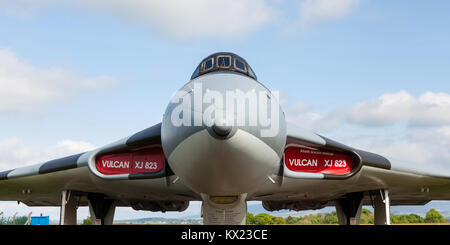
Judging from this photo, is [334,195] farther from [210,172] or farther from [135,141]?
[210,172]

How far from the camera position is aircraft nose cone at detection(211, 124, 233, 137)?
11.8 feet

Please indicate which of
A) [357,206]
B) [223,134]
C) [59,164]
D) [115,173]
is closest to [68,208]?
[59,164]

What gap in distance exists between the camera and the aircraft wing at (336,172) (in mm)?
7277

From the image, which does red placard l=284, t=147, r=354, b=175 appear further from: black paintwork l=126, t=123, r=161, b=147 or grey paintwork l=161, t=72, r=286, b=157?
grey paintwork l=161, t=72, r=286, b=157

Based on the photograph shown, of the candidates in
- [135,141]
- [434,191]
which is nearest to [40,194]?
[135,141]

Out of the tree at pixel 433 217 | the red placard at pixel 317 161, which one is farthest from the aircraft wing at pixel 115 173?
the tree at pixel 433 217

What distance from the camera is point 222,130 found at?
3617 mm

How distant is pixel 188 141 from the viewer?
3.94 meters

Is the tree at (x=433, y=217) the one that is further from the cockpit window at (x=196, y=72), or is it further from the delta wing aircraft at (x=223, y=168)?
the cockpit window at (x=196, y=72)

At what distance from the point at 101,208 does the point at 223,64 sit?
19.6 ft

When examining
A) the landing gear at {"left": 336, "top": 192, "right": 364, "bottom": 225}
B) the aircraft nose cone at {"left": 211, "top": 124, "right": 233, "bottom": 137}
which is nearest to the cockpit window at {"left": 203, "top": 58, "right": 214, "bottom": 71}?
the aircraft nose cone at {"left": 211, "top": 124, "right": 233, "bottom": 137}

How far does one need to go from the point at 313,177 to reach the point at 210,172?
149 inches

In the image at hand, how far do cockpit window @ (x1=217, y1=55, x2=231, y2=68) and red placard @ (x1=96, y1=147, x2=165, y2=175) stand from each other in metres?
2.22

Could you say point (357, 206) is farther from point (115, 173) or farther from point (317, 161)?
point (115, 173)
